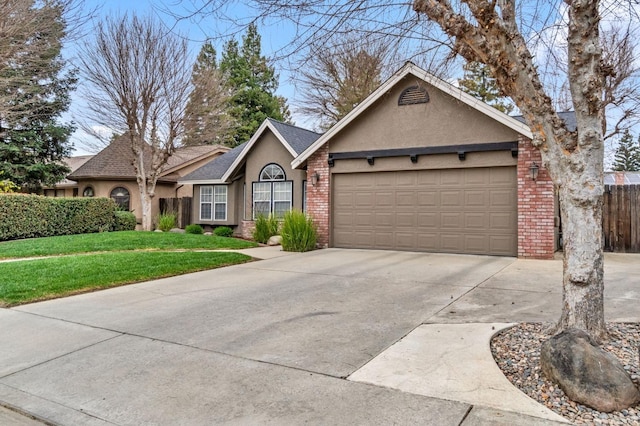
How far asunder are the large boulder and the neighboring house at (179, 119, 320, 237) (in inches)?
512

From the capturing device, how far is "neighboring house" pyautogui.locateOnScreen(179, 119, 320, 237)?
53.2ft

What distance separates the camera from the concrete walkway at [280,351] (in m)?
2.97

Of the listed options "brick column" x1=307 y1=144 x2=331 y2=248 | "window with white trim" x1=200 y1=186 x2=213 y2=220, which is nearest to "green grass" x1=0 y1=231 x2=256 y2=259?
"brick column" x1=307 y1=144 x2=331 y2=248

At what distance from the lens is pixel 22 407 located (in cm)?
313

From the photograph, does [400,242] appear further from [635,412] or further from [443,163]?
[635,412]

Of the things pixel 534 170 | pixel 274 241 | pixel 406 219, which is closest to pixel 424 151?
pixel 406 219

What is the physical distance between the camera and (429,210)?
11.6m

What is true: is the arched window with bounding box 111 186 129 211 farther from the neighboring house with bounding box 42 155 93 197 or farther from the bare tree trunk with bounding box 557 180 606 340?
the bare tree trunk with bounding box 557 180 606 340

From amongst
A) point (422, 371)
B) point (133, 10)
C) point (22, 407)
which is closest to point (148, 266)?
point (22, 407)

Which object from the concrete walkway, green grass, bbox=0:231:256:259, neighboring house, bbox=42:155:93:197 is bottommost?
the concrete walkway

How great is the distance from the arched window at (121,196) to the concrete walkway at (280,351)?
16112 millimetres

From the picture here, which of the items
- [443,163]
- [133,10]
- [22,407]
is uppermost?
[133,10]

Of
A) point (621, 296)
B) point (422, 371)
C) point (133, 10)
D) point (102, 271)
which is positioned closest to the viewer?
point (422, 371)

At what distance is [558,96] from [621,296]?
12.2 meters
